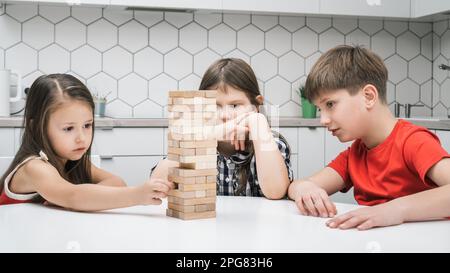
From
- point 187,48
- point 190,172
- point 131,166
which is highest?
point 187,48

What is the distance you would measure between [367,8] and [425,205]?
2463mm

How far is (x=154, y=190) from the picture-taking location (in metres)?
1.04

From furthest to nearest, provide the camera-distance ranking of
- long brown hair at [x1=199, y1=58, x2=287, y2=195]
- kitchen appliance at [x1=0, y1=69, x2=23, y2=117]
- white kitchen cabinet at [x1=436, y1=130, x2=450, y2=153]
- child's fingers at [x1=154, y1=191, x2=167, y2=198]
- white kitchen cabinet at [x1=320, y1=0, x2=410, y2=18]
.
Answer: white kitchen cabinet at [x1=320, y1=0, x2=410, y2=18]
kitchen appliance at [x1=0, y1=69, x2=23, y2=117]
white kitchen cabinet at [x1=436, y1=130, x2=450, y2=153]
long brown hair at [x1=199, y1=58, x2=287, y2=195]
child's fingers at [x1=154, y1=191, x2=167, y2=198]

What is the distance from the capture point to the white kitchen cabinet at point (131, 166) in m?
2.75

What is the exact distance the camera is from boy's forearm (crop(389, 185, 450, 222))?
3.24ft

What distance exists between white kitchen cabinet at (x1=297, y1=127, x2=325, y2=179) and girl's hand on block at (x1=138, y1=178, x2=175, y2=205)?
1.98 m

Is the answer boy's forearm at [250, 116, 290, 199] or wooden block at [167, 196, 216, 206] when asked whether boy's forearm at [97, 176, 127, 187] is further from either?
wooden block at [167, 196, 216, 206]

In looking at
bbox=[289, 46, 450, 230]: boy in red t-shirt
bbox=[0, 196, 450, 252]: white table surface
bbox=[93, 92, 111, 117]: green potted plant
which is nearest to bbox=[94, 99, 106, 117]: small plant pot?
bbox=[93, 92, 111, 117]: green potted plant

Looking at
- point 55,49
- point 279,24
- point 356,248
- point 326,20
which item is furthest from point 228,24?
point 356,248

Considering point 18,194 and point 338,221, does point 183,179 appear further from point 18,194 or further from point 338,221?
point 18,194

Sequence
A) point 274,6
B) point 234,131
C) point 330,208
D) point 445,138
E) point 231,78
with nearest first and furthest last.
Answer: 1. point 330,208
2. point 234,131
3. point 231,78
4. point 445,138
5. point 274,6

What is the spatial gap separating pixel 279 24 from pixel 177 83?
2.37ft

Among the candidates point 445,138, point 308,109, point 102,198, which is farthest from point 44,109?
point 308,109

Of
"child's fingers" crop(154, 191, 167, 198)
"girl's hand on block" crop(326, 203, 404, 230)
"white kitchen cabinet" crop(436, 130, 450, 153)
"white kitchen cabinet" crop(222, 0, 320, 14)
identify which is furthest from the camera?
"white kitchen cabinet" crop(222, 0, 320, 14)
